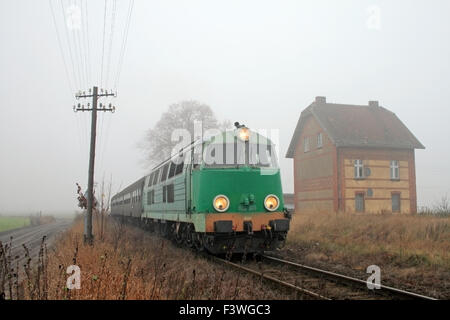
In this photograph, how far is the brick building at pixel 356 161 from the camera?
29.1 metres

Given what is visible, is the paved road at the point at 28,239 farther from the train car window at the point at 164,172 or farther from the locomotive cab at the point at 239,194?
the locomotive cab at the point at 239,194

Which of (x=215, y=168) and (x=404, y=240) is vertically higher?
(x=215, y=168)

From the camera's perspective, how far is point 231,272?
8.91 m

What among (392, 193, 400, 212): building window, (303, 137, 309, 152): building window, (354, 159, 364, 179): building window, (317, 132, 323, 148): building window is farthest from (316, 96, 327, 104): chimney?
(392, 193, 400, 212): building window

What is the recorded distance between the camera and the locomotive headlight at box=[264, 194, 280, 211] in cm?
1051

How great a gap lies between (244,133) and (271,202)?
6.25 feet

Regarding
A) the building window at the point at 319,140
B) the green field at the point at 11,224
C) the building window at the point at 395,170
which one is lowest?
the green field at the point at 11,224

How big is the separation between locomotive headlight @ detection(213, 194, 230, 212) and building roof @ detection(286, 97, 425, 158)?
20336mm

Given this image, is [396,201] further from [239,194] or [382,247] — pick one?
[239,194]

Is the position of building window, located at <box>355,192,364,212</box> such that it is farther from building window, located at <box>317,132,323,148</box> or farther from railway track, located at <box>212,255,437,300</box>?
railway track, located at <box>212,255,437,300</box>

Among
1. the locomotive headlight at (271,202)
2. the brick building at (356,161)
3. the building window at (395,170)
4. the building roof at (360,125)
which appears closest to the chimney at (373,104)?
the building roof at (360,125)
